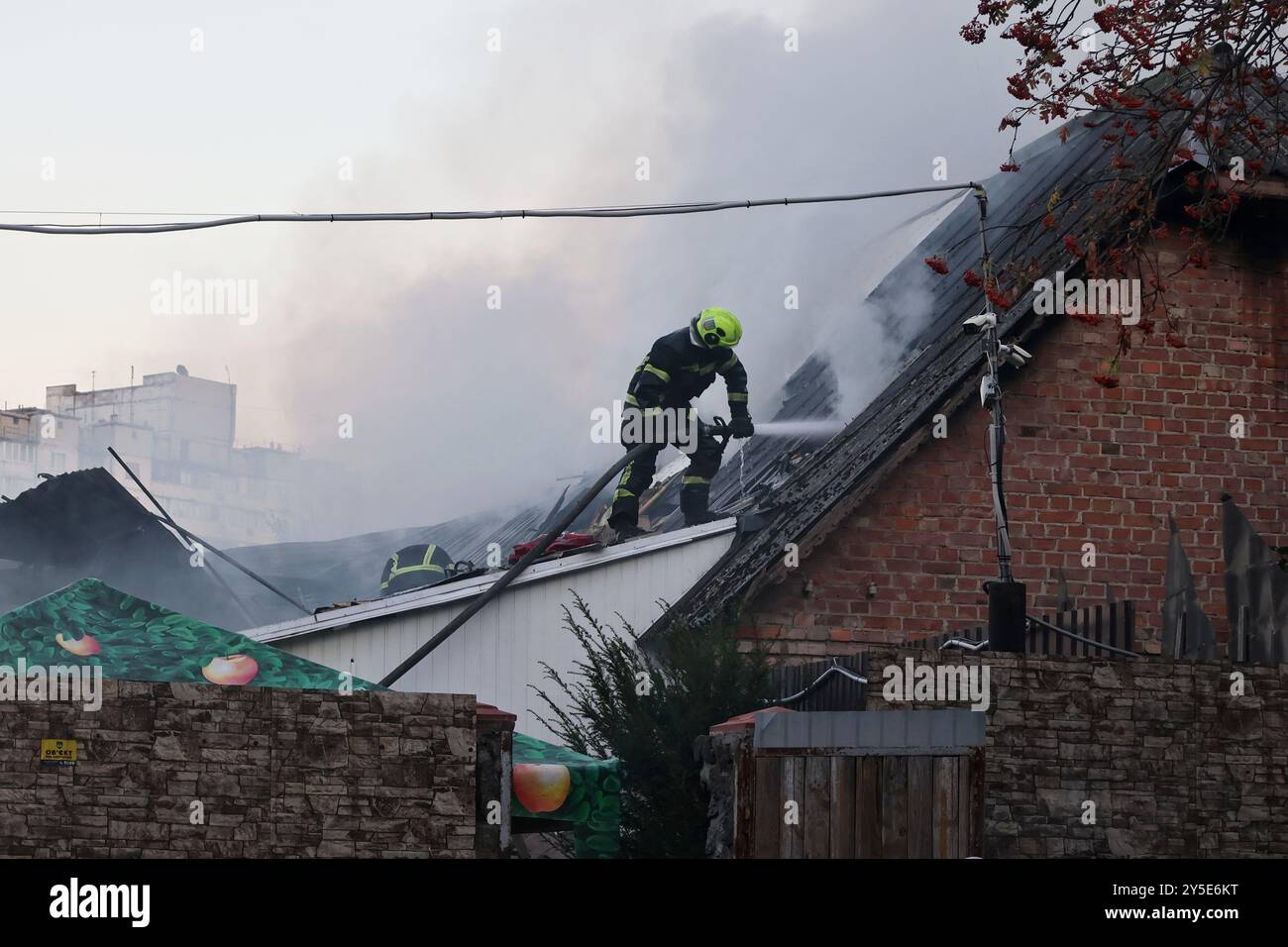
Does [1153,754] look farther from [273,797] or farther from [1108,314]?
[1108,314]

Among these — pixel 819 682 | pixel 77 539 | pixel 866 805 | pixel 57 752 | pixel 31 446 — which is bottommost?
pixel 866 805

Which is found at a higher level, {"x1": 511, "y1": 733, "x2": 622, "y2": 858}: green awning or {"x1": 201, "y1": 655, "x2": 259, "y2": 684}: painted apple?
{"x1": 201, "y1": 655, "x2": 259, "y2": 684}: painted apple

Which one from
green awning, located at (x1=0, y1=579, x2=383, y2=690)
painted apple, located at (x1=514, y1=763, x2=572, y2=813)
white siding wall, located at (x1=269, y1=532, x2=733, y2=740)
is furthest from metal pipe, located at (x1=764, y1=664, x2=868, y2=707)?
white siding wall, located at (x1=269, y1=532, x2=733, y2=740)

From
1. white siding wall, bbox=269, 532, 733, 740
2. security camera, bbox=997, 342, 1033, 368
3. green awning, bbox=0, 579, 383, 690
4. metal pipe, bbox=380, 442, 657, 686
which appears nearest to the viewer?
green awning, bbox=0, 579, 383, 690

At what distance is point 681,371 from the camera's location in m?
16.5

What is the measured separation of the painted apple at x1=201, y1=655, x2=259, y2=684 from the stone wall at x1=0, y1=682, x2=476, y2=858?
0.75m

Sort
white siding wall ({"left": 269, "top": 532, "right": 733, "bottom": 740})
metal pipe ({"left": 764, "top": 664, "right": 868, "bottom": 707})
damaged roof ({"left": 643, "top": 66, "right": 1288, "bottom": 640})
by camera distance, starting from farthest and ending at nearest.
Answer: white siding wall ({"left": 269, "top": 532, "right": 733, "bottom": 740}), damaged roof ({"left": 643, "top": 66, "right": 1288, "bottom": 640}), metal pipe ({"left": 764, "top": 664, "right": 868, "bottom": 707})

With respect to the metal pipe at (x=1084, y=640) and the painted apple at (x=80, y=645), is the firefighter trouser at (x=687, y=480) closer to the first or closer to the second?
the metal pipe at (x=1084, y=640)

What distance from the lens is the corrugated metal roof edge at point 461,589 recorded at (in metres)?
15.8

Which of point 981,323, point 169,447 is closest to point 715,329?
point 981,323

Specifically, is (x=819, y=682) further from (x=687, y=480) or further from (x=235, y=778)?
(x=687, y=480)

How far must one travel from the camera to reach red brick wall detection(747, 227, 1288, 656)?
1472 centimetres

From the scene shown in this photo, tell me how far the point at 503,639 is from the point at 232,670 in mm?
5750

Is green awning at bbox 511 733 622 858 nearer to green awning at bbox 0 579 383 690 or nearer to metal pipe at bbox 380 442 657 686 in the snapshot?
green awning at bbox 0 579 383 690
